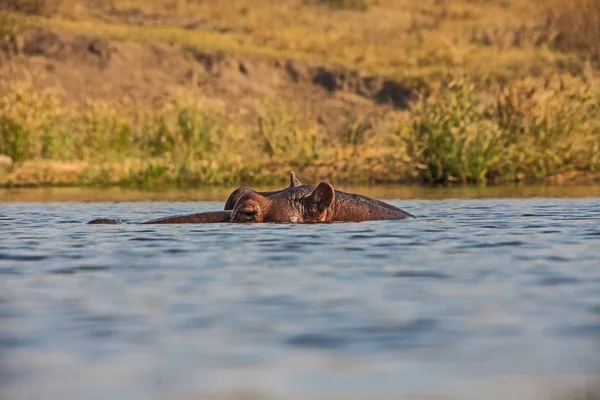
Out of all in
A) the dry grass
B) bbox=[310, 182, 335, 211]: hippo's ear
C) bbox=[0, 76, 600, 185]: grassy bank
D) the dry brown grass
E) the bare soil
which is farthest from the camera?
the dry grass

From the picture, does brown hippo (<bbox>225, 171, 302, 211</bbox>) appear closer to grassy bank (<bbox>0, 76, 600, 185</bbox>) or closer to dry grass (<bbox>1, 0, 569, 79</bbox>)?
grassy bank (<bbox>0, 76, 600, 185</bbox>)

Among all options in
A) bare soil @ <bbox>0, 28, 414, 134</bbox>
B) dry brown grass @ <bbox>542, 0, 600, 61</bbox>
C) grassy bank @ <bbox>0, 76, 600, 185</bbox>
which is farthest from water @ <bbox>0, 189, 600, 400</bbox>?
dry brown grass @ <bbox>542, 0, 600, 61</bbox>

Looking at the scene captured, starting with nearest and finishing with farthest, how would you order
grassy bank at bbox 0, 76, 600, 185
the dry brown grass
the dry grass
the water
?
the water
grassy bank at bbox 0, 76, 600, 185
the dry brown grass
the dry grass

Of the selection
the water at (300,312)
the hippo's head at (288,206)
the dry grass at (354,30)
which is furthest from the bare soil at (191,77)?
the water at (300,312)

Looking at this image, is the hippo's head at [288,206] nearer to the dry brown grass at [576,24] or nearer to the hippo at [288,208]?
the hippo at [288,208]

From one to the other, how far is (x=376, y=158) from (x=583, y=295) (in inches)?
723

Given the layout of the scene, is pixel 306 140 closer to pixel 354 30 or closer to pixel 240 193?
pixel 240 193

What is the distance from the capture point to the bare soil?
42.2m

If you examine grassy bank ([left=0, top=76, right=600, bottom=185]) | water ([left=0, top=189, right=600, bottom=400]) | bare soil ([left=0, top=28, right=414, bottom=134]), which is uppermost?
bare soil ([left=0, top=28, right=414, bottom=134])

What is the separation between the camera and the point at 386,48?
52250mm

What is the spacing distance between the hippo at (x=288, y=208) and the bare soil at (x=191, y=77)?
27.8 metres

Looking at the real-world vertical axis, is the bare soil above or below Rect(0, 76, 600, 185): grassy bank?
above

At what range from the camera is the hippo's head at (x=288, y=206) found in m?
12.1

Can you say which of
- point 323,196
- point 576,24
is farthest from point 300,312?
point 576,24
